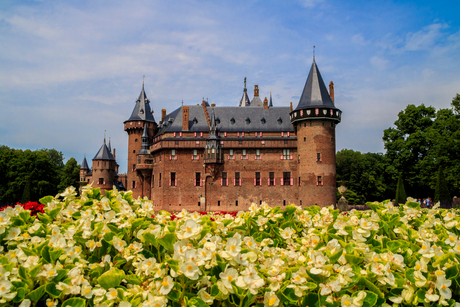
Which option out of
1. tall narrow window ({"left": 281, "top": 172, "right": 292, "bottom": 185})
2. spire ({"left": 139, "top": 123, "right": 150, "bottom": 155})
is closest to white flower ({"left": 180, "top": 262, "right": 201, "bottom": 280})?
tall narrow window ({"left": 281, "top": 172, "right": 292, "bottom": 185})

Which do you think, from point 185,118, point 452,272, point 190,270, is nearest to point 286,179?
point 185,118

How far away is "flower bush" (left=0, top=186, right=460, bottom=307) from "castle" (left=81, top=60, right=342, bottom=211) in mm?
39015

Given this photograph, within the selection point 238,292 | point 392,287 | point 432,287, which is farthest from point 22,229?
point 432,287

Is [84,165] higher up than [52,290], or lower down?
higher up

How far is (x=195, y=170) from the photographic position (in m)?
46.1

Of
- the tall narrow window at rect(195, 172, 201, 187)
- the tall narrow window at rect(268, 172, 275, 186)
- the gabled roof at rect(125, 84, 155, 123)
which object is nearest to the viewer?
the tall narrow window at rect(268, 172, 275, 186)

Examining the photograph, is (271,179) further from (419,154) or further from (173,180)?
(419,154)

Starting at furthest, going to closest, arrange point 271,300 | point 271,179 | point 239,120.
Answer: point 239,120
point 271,179
point 271,300

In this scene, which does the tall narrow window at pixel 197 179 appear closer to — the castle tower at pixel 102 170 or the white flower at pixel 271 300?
the castle tower at pixel 102 170

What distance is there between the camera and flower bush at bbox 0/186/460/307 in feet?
9.96

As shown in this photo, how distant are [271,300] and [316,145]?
40660 millimetres

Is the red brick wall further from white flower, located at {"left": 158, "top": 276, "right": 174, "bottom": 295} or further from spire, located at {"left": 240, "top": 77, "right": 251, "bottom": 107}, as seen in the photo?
white flower, located at {"left": 158, "top": 276, "right": 174, "bottom": 295}

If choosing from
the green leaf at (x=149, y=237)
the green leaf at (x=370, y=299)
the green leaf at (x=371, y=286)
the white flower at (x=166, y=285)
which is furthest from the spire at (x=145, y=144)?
the green leaf at (x=370, y=299)

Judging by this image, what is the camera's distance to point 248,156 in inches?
1816
